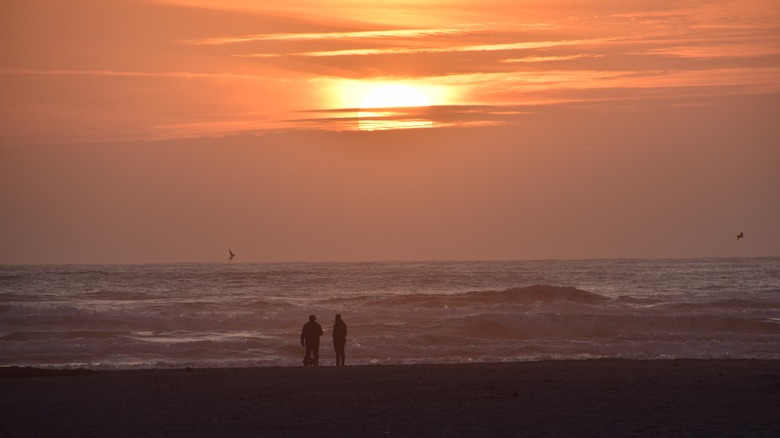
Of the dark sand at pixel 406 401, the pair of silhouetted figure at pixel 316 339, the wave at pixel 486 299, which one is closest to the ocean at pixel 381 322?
the wave at pixel 486 299

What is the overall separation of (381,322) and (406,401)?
23.5 metres

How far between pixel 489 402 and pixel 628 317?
24495mm

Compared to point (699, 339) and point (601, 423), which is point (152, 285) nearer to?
point (699, 339)

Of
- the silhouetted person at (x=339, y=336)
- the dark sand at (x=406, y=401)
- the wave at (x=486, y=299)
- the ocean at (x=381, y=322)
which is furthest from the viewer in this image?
the wave at (x=486, y=299)

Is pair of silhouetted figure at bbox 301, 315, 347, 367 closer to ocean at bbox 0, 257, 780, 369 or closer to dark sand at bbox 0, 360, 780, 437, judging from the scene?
ocean at bbox 0, 257, 780, 369

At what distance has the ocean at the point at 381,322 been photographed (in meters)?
29.9

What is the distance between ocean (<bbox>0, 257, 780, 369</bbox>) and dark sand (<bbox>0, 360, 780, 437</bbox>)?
18.4 ft

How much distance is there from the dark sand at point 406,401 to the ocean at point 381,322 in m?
5.62

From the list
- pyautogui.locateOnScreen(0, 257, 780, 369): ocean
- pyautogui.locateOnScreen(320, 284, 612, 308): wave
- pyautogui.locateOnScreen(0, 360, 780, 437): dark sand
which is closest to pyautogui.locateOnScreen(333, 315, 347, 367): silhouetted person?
pyautogui.locateOnScreen(0, 257, 780, 369): ocean

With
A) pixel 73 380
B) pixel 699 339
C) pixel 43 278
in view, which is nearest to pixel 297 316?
pixel 699 339

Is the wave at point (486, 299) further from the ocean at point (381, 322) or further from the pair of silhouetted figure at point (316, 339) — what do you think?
the pair of silhouetted figure at point (316, 339)

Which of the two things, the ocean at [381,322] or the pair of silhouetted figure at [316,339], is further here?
the ocean at [381,322]

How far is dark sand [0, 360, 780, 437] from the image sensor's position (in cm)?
1472

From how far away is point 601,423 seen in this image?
1480 cm
